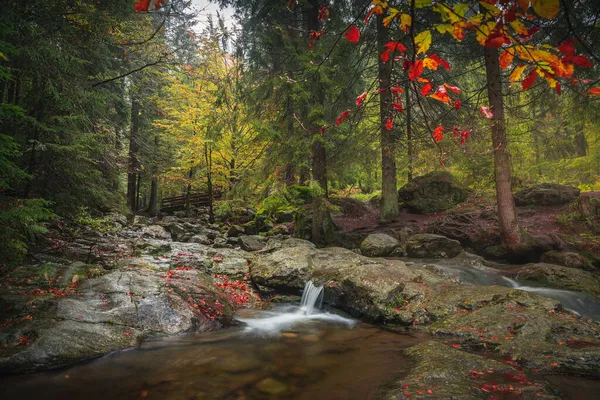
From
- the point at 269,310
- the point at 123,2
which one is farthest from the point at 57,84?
the point at 269,310

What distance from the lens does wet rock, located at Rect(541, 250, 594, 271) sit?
788 cm

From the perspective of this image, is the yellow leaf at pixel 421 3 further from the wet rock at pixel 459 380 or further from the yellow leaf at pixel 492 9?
the wet rock at pixel 459 380

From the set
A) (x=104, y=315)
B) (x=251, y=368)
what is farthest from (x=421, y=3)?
(x=104, y=315)

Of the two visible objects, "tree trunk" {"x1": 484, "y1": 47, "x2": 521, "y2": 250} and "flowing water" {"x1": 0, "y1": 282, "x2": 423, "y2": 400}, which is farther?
"tree trunk" {"x1": 484, "y1": 47, "x2": 521, "y2": 250}

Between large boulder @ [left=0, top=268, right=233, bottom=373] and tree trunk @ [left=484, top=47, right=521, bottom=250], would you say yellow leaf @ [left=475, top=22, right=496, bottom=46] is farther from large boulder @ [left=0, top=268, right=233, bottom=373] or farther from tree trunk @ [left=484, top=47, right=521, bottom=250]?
tree trunk @ [left=484, top=47, right=521, bottom=250]

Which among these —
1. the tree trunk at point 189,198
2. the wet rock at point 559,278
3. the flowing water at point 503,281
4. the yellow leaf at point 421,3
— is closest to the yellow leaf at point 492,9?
the yellow leaf at point 421,3

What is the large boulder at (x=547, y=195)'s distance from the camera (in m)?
12.2

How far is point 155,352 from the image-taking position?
441cm

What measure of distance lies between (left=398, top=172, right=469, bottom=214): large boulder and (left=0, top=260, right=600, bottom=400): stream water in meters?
8.12

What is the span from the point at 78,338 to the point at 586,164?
21317 millimetres

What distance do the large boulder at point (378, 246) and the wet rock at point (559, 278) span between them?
11.4 feet

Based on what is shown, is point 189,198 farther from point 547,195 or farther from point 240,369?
point 547,195

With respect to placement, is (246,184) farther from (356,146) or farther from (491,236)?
(491,236)

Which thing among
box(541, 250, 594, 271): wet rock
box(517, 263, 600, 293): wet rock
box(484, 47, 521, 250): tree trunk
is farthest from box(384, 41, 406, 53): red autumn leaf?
box(541, 250, 594, 271): wet rock
